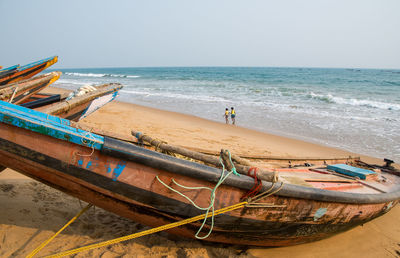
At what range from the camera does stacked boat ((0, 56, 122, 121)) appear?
4.23 meters

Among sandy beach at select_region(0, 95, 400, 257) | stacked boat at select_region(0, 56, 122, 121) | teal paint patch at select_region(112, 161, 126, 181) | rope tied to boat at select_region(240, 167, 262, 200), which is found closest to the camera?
teal paint patch at select_region(112, 161, 126, 181)

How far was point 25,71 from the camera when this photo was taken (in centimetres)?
762

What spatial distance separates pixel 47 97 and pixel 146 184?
4.45m

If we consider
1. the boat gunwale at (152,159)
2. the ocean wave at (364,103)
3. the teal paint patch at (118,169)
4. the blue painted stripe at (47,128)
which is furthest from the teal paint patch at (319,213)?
the ocean wave at (364,103)

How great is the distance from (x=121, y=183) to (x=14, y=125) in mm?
1024

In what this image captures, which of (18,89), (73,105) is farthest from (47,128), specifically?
(18,89)

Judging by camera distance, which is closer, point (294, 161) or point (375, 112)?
point (294, 161)

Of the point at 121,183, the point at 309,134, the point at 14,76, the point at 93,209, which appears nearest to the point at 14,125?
the point at 121,183

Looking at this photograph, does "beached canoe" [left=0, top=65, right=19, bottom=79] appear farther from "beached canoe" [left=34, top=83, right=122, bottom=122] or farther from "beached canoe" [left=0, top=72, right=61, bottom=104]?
"beached canoe" [left=34, top=83, right=122, bottom=122]

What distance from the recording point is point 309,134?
9828mm

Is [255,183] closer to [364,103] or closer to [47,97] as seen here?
[47,97]

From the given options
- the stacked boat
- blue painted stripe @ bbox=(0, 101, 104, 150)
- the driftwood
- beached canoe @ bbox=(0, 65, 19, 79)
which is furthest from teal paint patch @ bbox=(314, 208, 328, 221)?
beached canoe @ bbox=(0, 65, 19, 79)

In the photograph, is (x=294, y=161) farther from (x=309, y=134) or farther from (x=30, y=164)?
(x=309, y=134)

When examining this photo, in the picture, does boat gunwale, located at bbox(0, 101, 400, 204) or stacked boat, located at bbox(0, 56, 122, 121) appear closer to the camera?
boat gunwale, located at bbox(0, 101, 400, 204)
